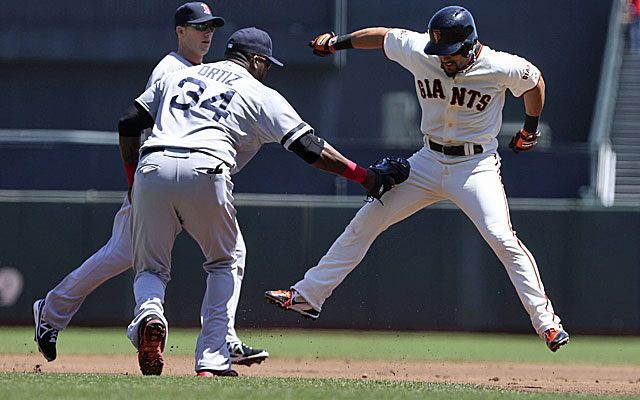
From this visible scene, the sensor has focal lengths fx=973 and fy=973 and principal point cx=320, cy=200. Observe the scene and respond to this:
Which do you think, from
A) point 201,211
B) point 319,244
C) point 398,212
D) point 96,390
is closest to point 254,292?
point 319,244

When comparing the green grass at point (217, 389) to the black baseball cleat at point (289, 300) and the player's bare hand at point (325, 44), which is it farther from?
the player's bare hand at point (325, 44)

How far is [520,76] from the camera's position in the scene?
560cm

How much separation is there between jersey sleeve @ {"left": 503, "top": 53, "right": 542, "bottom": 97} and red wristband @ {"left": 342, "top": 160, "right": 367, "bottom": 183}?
1.03 m

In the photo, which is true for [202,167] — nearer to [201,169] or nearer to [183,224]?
[201,169]

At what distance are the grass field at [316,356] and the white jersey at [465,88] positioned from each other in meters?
1.49

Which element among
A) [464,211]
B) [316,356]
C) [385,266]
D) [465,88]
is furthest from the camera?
[385,266]

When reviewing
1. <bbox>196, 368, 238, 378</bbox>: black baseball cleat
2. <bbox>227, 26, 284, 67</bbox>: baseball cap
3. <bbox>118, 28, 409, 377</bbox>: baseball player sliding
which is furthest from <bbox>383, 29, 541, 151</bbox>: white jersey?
<bbox>196, 368, 238, 378</bbox>: black baseball cleat

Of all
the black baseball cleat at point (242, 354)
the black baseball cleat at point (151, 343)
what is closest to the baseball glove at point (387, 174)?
the black baseball cleat at point (242, 354)

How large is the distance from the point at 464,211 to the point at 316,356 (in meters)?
2.51

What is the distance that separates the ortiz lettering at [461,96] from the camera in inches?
218

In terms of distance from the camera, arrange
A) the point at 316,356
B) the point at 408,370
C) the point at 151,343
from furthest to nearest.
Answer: the point at 316,356 → the point at 408,370 → the point at 151,343

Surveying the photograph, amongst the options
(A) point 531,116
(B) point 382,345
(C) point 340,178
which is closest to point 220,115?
(A) point 531,116

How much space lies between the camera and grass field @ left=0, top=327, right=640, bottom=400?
4.08 metres

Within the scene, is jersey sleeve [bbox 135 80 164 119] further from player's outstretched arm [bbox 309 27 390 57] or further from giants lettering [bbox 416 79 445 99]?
giants lettering [bbox 416 79 445 99]
